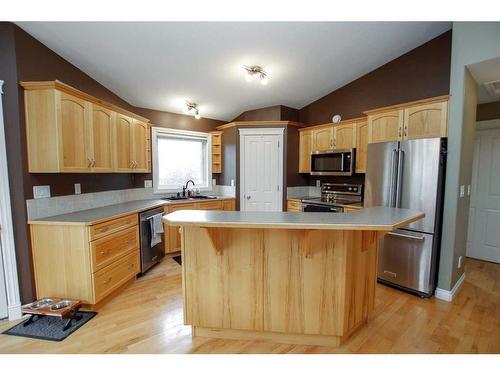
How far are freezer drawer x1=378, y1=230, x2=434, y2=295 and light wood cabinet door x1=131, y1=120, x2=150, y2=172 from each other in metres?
3.43

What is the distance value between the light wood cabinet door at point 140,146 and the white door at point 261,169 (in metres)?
1.57

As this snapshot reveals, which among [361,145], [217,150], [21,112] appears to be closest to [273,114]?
[217,150]

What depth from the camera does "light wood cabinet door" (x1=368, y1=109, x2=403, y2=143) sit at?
2818 mm

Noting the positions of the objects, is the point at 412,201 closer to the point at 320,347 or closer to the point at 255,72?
the point at 320,347

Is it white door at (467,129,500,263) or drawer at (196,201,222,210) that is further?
drawer at (196,201,222,210)

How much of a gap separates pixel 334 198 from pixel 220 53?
2.79m

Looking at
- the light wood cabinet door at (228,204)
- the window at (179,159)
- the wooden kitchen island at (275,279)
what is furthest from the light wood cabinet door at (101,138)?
the light wood cabinet door at (228,204)

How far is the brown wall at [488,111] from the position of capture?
3.35 m

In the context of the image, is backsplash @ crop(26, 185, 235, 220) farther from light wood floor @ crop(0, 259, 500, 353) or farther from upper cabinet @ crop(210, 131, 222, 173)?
light wood floor @ crop(0, 259, 500, 353)

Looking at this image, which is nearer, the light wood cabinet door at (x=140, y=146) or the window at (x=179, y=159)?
A: the light wood cabinet door at (x=140, y=146)

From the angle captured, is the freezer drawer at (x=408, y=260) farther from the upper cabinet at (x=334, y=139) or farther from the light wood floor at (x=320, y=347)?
the upper cabinet at (x=334, y=139)

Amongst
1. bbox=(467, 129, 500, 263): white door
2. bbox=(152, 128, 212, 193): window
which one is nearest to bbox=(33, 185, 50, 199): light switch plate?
bbox=(152, 128, 212, 193): window

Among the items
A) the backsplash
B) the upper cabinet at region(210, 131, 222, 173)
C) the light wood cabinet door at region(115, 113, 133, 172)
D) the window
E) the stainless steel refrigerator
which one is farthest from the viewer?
the upper cabinet at region(210, 131, 222, 173)

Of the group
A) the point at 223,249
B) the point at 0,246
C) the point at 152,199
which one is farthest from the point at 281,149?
the point at 0,246
